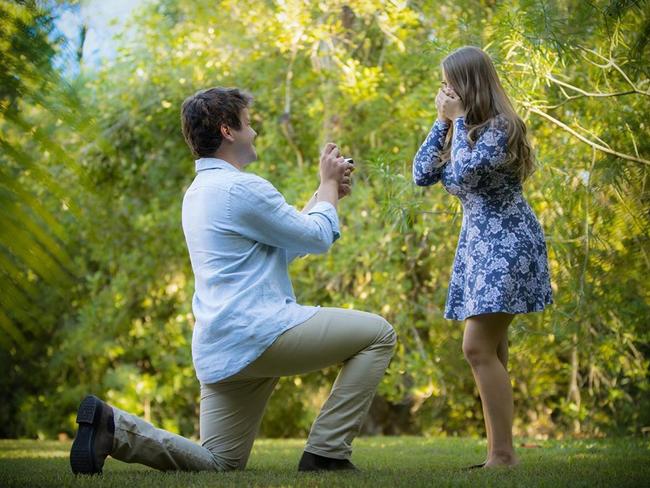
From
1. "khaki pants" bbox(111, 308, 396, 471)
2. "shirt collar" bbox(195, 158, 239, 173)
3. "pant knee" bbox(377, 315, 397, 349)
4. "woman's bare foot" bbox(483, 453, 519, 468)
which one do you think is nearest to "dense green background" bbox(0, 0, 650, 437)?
"shirt collar" bbox(195, 158, 239, 173)

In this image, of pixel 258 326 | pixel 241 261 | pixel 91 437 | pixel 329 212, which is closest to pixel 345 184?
pixel 329 212

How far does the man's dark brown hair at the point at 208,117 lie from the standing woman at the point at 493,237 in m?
0.73

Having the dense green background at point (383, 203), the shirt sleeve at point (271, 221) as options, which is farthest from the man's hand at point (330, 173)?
the dense green background at point (383, 203)

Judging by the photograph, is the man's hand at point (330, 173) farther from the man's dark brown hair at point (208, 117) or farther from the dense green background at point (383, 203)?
the dense green background at point (383, 203)

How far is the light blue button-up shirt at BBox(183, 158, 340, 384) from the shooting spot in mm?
2518

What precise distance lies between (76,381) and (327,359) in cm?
625

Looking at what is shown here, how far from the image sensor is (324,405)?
2621 millimetres

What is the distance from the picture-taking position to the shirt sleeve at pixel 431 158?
2.97 m

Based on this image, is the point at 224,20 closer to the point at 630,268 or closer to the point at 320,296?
the point at 320,296

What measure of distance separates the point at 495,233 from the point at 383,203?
4.56 feet

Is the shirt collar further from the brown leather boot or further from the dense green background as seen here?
the brown leather boot

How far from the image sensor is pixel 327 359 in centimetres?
259

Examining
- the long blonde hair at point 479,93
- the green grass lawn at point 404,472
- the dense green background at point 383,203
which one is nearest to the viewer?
the green grass lawn at point 404,472

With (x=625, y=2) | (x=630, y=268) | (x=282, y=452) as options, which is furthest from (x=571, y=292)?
(x=625, y=2)
